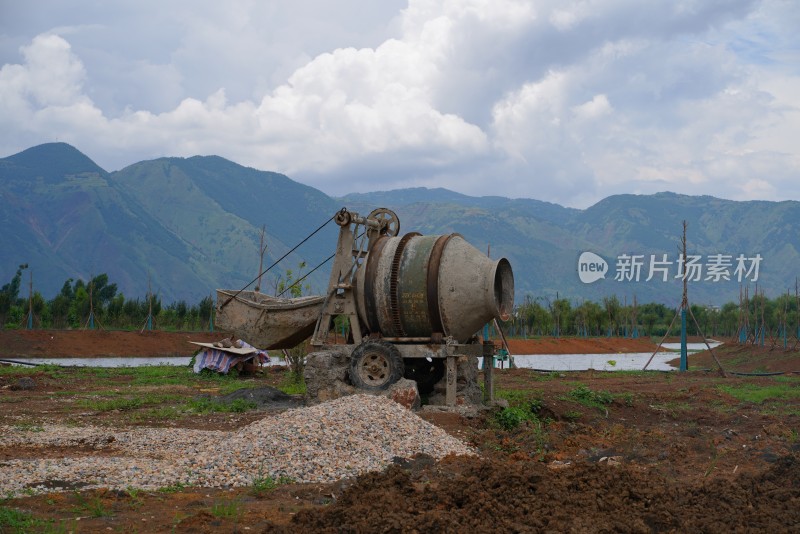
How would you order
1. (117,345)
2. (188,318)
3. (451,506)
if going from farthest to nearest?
(188,318)
(117,345)
(451,506)

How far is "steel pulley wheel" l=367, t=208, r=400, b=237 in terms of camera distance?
51.8 ft

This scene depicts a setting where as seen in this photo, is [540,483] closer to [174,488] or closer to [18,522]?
[174,488]

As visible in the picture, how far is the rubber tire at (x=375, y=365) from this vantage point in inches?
559

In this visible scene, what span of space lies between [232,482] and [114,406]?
25.9ft

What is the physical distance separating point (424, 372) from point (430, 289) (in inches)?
80.9

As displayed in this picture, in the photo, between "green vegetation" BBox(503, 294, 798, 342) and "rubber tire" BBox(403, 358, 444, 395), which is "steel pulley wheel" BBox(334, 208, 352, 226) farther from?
"green vegetation" BBox(503, 294, 798, 342)

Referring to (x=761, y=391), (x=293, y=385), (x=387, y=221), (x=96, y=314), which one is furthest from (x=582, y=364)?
(x=387, y=221)

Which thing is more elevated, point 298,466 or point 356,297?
point 356,297

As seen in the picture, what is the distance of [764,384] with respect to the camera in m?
24.4

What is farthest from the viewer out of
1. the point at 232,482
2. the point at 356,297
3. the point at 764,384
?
the point at 764,384

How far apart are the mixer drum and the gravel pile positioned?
2.60m

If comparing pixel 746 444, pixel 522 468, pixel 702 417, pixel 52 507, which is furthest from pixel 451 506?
pixel 702 417

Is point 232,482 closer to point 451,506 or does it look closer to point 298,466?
point 298,466

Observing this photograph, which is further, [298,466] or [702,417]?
[702,417]
